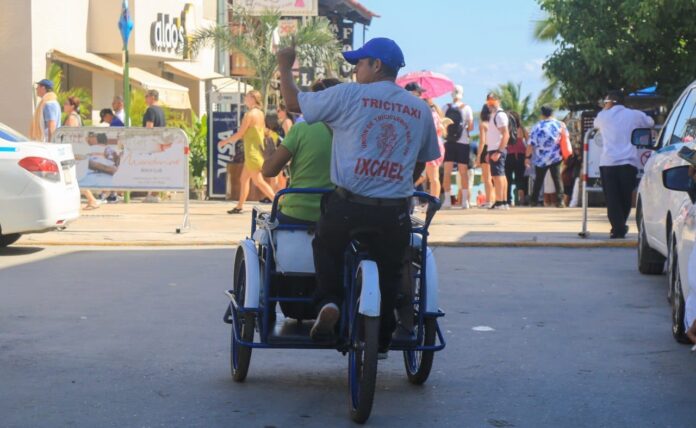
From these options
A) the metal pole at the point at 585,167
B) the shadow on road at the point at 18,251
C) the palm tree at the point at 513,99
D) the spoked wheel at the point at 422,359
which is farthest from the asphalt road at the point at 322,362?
the palm tree at the point at 513,99

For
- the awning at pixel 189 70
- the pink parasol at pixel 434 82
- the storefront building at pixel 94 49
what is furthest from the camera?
the awning at pixel 189 70

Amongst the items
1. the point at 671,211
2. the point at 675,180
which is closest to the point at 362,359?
the point at 675,180

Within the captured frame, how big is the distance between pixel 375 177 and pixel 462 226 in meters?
11.7

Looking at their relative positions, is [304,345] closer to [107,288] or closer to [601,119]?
[107,288]

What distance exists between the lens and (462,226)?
60.5 ft

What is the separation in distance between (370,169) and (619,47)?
71.9 feet

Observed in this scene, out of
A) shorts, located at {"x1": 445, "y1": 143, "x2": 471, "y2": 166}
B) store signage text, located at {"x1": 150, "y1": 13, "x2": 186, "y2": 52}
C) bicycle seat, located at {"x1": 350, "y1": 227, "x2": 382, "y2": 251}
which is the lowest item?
bicycle seat, located at {"x1": 350, "y1": 227, "x2": 382, "y2": 251}

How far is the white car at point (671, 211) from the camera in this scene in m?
8.80

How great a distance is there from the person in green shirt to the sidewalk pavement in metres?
8.24

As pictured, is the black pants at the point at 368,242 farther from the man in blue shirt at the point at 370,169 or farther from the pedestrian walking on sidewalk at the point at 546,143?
the pedestrian walking on sidewalk at the point at 546,143

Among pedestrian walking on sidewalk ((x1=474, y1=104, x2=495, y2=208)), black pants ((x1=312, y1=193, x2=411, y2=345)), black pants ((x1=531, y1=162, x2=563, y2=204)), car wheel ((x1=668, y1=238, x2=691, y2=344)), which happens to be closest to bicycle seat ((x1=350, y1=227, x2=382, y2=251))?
Result: black pants ((x1=312, y1=193, x2=411, y2=345))

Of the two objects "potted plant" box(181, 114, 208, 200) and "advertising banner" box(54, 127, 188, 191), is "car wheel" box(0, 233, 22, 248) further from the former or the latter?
"potted plant" box(181, 114, 208, 200)

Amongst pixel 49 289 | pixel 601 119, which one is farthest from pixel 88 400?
pixel 601 119

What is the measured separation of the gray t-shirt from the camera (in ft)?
22.3
